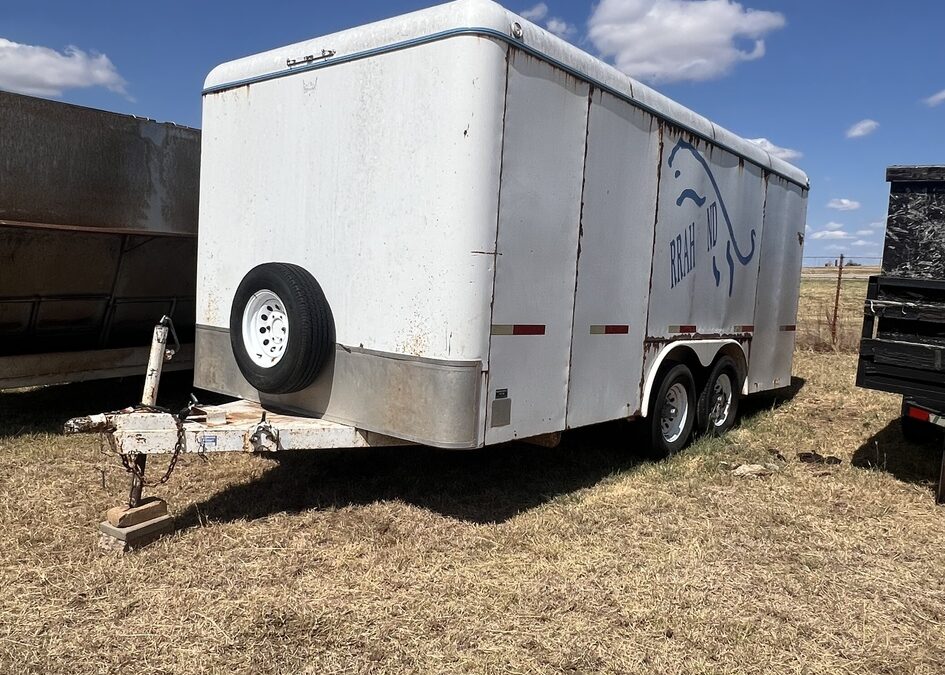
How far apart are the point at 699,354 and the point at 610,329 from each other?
1591 mm

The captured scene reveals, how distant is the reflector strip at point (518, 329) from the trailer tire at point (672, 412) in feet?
6.01

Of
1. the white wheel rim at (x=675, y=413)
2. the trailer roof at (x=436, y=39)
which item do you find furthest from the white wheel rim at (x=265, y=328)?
the white wheel rim at (x=675, y=413)

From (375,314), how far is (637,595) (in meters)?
2.08

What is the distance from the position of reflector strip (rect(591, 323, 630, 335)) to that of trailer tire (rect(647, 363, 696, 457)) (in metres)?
0.87

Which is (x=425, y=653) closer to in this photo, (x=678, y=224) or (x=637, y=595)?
(x=637, y=595)

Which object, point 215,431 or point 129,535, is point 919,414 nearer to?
point 215,431

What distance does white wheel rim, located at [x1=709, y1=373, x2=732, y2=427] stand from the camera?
22.6 feet

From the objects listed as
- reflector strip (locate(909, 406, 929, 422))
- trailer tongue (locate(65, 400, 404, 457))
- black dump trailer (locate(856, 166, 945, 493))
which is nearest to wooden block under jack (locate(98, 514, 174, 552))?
trailer tongue (locate(65, 400, 404, 457))

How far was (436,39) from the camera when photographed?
3.93 metres

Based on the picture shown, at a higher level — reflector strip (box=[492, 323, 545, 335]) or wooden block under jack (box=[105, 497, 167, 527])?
reflector strip (box=[492, 323, 545, 335])

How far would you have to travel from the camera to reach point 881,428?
289 inches

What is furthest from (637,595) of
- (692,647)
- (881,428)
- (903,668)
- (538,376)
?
(881,428)

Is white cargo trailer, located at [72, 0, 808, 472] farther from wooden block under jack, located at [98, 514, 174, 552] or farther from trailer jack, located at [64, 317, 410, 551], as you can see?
wooden block under jack, located at [98, 514, 174, 552]

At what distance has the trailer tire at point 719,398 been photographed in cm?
665
